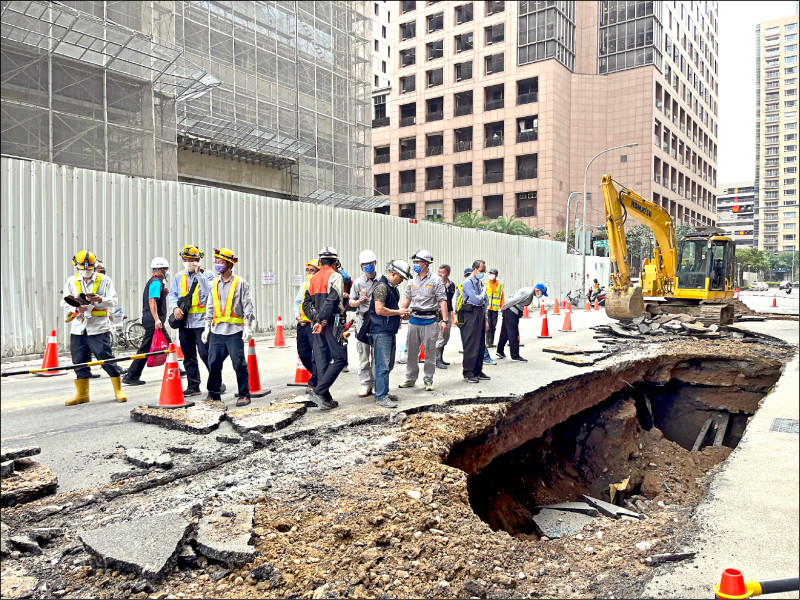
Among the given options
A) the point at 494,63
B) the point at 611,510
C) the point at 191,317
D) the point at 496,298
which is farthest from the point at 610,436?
the point at 494,63

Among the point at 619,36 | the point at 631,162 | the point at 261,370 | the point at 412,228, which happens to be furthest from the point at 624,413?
the point at 619,36

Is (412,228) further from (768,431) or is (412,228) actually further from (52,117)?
(768,431)

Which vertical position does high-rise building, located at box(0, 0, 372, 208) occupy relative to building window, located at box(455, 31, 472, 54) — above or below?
below

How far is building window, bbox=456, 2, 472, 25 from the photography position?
5872 centimetres

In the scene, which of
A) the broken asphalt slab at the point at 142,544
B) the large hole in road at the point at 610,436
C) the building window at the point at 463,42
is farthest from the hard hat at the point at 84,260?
the building window at the point at 463,42

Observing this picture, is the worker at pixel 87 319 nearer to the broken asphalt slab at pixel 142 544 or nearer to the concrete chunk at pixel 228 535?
the broken asphalt slab at pixel 142 544

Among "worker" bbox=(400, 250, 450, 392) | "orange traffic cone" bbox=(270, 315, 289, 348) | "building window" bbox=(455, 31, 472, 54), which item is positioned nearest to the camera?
"worker" bbox=(400, 250, 450, 392)

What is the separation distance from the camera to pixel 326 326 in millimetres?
6453

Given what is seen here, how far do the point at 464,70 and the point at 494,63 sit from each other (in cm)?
347

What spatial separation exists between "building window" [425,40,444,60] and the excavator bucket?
52.3 meters

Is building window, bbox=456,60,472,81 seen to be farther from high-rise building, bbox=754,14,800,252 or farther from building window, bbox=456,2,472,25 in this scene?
high-rise building, bbox=754,14,800,252

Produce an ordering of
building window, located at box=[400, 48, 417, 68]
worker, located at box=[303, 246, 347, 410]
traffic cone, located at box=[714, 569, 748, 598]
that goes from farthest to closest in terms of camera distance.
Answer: building window, located at box=[400, 48, 417, 68] → worker, located at box=[303, 246, 347, 410] → traffic cone, located at box=[714, 569, 748, 598]

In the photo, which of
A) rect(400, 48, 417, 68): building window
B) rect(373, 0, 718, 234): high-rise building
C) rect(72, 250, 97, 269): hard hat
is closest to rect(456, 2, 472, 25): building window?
rect(373, 0, 718, 234): high-rise building

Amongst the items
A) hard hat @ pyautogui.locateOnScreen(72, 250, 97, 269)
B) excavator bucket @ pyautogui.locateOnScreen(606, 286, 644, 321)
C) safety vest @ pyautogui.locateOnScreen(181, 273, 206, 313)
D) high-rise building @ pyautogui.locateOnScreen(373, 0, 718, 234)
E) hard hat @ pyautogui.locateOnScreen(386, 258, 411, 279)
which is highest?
high-rise building @ pyautogui.locateOnScreen(373, 0, 718, 234)
